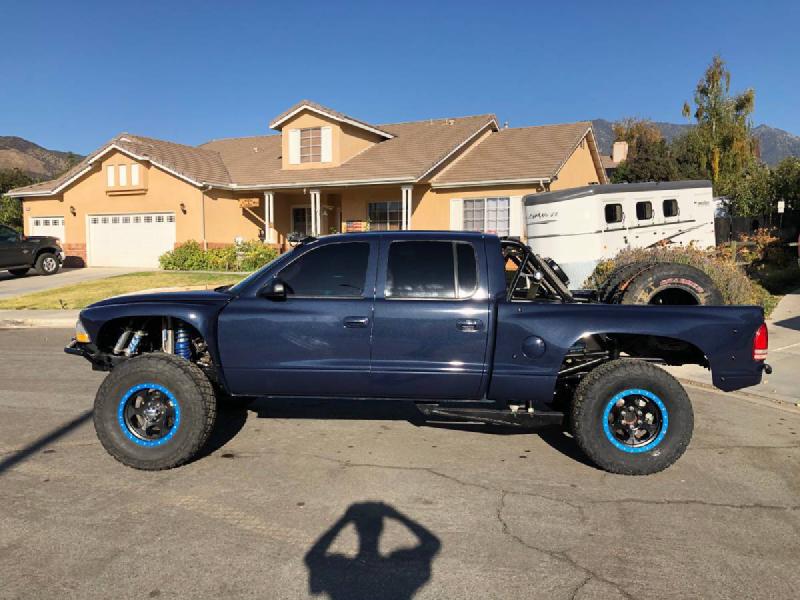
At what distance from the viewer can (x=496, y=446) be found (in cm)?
514

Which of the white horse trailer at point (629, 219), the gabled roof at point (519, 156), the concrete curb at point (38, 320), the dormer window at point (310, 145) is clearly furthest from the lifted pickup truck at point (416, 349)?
the dormer window at point (310, 145)

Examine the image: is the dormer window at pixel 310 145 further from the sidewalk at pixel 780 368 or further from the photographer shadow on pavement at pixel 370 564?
the photographer shadow on pavement at pixel 370 564

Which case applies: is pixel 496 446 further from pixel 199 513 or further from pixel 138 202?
pixel 138 202

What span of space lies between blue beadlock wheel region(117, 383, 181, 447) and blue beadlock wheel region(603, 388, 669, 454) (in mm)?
3245

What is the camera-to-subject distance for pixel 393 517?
376cm

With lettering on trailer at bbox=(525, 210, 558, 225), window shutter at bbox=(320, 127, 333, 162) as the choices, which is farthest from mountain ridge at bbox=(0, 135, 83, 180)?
lettering on trailer at bbox=(525, 210, 558, 225)

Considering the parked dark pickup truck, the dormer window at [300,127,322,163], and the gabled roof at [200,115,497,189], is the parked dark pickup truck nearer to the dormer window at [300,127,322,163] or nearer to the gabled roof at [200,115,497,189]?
the gabled roof at [200,115,497,189]

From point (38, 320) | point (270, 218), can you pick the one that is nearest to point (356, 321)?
point (38, 320)

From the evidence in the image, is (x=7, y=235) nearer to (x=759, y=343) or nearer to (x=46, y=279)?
(x=46, y=279)

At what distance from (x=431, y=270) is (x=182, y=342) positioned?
2.11 meters

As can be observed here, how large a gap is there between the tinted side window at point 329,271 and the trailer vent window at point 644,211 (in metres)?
9.28

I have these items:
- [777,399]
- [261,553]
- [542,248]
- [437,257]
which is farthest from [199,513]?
[542,248]

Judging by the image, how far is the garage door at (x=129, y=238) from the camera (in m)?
24.0

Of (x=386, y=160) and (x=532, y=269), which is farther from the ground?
(x=386, y=160)
